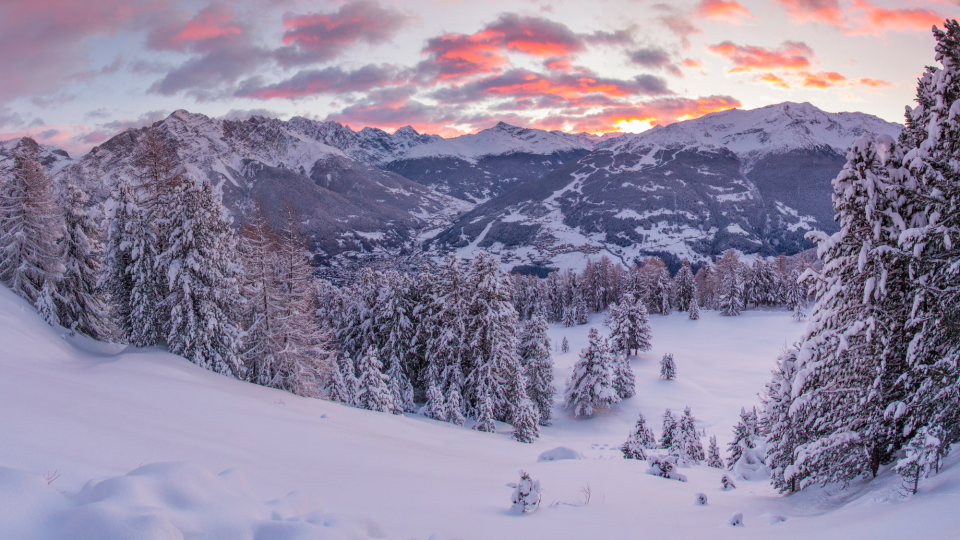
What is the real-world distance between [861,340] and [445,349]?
25094 mm

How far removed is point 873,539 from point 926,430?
361 cm

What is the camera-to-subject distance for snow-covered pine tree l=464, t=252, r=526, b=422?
103 feet

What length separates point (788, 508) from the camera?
9.47 meters

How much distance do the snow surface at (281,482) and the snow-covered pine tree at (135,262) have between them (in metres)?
4.88

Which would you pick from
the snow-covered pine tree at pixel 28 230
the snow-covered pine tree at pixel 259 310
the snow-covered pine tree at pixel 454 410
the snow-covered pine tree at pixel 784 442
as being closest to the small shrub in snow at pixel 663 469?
the snow-covered pine tree at pixel 784 442

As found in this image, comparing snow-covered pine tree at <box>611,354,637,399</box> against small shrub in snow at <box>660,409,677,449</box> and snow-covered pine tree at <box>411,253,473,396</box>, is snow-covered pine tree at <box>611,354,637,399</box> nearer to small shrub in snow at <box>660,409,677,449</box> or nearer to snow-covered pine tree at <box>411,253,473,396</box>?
small shrub in snow at <box>660,409,677,449</box>

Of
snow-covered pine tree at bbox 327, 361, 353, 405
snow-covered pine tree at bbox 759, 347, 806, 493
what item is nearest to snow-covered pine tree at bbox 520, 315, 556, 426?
snow-covered pine tree at bbox 327, 361, 353, 405

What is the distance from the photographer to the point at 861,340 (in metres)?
10.2

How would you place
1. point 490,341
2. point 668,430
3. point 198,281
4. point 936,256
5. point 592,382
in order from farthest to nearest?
point 592,382 < point 490,341 < point 668,430 < point 198,281 < point 936,256

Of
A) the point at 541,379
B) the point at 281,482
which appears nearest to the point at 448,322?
the point at 541,379

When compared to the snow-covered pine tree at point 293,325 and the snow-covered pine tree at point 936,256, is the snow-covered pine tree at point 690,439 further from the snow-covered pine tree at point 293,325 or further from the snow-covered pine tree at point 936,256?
the snow-covered pine tree at point 293,325

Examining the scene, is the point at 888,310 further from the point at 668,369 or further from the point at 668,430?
the point at 668,369

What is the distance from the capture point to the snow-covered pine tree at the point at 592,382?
4169 centimetres

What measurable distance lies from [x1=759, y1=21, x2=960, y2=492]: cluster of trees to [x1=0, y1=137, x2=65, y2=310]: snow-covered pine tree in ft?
105
